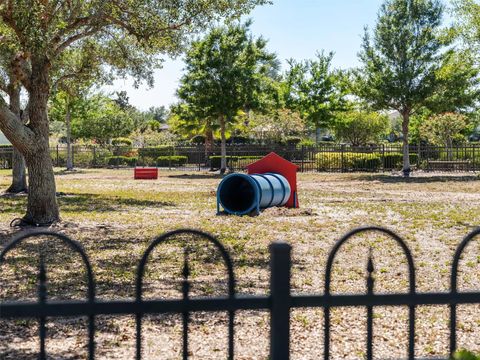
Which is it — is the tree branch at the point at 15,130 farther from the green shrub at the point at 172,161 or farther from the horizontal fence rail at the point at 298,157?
the green shrub at the point at 172,161

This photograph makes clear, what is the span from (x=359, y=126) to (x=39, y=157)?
1841 inches

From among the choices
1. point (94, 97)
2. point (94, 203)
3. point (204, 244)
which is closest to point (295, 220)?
point (204, 244)

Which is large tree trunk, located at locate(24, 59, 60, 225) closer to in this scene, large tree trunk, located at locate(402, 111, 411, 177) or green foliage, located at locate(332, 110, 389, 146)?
large tree trunk, located at locate(402, 111, 411, 177)

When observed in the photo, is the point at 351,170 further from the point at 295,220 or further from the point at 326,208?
the point at 295,220

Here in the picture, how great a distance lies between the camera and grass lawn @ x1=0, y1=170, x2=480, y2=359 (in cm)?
494

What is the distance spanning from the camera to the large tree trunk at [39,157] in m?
12.3

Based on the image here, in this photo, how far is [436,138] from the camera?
48250 millimetres

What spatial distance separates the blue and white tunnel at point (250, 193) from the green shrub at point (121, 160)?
3385cm

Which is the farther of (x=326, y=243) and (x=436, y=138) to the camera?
(x=436, y=138)

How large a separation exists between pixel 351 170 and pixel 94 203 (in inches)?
898

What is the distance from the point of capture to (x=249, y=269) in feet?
25.3

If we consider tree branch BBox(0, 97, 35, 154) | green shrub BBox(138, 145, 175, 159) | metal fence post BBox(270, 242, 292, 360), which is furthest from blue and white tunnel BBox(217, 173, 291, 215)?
green shrub BBox(138, 145, 175, 159)

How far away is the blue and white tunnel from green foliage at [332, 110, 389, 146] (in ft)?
132

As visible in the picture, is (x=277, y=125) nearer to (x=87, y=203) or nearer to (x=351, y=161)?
(x=351, y=161)
